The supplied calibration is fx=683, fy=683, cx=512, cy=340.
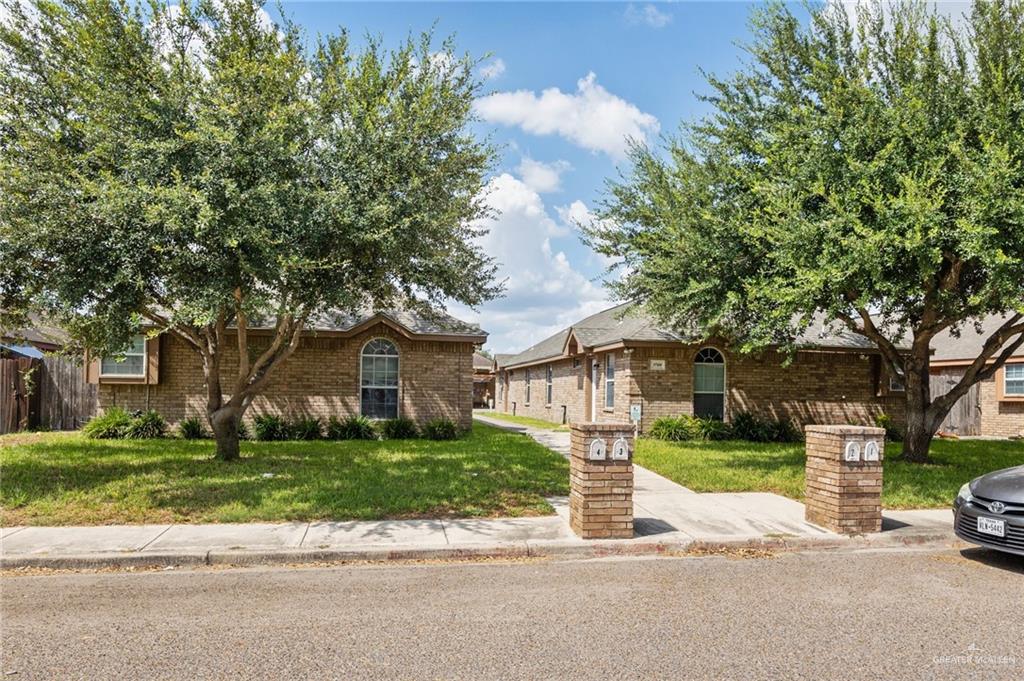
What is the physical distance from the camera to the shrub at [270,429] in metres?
16.6

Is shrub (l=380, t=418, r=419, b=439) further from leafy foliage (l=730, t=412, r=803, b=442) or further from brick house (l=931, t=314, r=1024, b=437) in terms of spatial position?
brick house (l=931, t=314, r=1024, b=437)

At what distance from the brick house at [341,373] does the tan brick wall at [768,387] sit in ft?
14.3

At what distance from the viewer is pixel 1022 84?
35.0 feet

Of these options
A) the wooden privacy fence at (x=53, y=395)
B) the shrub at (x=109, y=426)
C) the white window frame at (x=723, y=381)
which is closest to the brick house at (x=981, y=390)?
the white window frame at (x=723, y=381)

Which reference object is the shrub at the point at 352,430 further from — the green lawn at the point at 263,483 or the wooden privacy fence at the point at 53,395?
the wooden privacy fence at the point at 53,395

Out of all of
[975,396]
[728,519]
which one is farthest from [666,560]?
[975,396]

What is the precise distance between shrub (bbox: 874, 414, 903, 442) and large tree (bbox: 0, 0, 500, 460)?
47.4ft

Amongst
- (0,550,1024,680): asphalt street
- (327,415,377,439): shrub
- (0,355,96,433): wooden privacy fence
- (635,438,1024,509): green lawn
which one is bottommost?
(0,550,1024,680): asphalt street

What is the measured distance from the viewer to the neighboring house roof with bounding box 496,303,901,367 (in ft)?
59.2

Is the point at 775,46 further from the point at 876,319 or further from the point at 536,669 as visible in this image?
the point at 876,319

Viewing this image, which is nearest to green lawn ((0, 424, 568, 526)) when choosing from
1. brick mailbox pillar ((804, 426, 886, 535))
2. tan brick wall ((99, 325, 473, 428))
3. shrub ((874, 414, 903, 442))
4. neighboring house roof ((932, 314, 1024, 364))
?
tan brick wall ((99, 325, 473, 428))

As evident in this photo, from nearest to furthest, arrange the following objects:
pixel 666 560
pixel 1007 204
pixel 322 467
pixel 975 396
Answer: pixel 666 560, pixel 1007 204, pixel 322 467, pixel 975 396

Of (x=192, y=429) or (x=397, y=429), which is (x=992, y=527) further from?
(x=192, y=429)

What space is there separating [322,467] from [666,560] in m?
6.68
